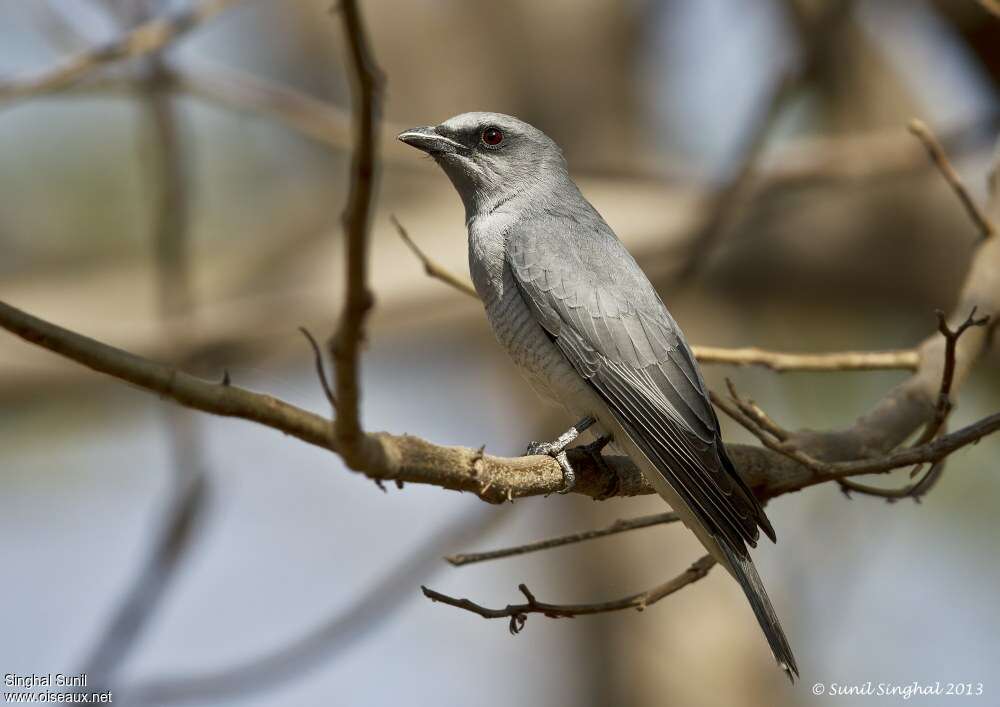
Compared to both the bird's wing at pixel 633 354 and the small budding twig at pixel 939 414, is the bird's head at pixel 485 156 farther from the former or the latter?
the small budding twig at pixel 939 414

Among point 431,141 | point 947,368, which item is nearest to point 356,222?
point 947,368

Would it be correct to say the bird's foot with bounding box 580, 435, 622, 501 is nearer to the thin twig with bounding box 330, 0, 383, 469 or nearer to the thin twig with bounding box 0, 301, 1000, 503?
the thin twig with bounding box 0, 301, 1000, 503

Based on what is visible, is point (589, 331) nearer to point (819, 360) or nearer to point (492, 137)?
point (819, 360)

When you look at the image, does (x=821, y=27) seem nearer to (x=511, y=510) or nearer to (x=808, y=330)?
(x=511, y=510)

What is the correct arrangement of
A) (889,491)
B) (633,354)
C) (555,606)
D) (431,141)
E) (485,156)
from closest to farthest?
(555,606), (889,491), (633,354), (431,141), (485,156)

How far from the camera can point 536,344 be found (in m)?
4.82

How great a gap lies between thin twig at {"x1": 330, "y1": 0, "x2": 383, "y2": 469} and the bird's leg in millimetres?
1432

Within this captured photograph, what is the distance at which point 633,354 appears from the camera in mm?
4695

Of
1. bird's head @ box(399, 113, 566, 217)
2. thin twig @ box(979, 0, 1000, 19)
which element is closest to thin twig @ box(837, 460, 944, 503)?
thin twig @ box(979, 0, 1000, 19)

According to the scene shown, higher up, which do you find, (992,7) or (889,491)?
(992,7)

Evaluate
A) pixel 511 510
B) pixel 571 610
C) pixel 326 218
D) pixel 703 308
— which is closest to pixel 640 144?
pixel 703 308

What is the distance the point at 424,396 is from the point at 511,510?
20.2 ft

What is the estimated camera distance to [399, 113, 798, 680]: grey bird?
4027 mm

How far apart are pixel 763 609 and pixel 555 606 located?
0.78 meters
